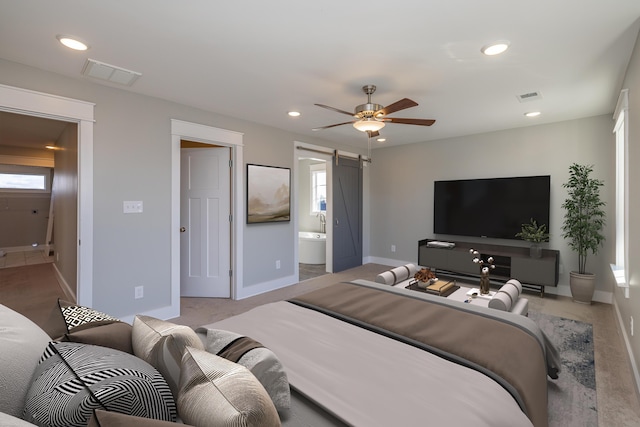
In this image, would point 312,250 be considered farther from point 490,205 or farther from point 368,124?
point 368,124

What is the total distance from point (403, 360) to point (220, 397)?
898 mm

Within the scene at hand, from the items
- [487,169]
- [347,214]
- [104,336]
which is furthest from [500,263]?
[104,336]

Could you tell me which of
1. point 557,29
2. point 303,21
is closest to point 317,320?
point 303,21

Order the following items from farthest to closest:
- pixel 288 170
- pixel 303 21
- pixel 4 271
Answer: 1. pixel 4 271
2. pixel 288 170
3. pixel 303 21

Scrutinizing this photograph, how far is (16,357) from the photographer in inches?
30.8

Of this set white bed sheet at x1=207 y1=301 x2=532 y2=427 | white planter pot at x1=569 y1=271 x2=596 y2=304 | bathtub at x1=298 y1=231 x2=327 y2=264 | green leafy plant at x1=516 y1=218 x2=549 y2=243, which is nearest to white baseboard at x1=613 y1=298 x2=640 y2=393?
white planter pot at x1=569 y1=271 x2=596 y2=304

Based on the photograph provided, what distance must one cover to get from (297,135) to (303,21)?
2978 millimetres

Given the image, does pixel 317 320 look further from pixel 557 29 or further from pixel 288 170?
pixel 288 170

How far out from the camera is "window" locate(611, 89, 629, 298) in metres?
2.55

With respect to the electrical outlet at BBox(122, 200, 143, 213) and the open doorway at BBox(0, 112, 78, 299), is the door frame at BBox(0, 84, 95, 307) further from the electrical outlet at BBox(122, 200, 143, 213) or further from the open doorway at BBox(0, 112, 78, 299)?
the open doorway at BBox(0, 112, 78, 299)

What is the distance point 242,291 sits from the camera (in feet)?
13.7

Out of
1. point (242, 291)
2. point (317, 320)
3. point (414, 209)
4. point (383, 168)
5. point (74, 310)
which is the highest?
point (383, 168)

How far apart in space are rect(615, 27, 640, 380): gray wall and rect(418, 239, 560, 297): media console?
152cm

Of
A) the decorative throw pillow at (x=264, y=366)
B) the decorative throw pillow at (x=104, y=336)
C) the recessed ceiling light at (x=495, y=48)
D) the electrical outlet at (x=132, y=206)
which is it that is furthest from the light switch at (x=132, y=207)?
the recessed ceiling light at (x=495, y=48)
